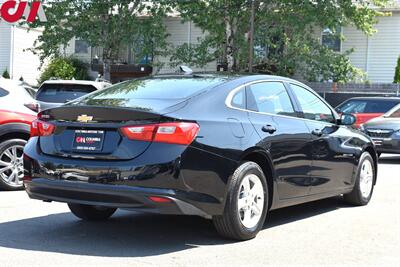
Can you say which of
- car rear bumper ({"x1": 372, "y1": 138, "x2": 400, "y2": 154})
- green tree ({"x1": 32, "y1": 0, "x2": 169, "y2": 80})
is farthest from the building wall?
car rear bumper ({"x1": 372, "y1": 138, "x2": 400, "y2": 154})

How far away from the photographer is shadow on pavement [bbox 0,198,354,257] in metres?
5.68

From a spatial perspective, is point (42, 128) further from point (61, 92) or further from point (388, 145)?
point (388, 145)

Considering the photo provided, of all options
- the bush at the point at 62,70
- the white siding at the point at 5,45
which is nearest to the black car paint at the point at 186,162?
the bush at the point at 62,70

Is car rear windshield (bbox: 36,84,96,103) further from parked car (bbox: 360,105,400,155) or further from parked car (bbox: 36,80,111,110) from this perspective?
parked car (bbox: 360,105,400,155)

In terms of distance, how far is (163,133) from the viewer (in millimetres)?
5367

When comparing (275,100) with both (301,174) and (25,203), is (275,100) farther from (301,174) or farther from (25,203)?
(25,203)

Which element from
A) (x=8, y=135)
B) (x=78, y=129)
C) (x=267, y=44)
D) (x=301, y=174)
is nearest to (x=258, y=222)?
(x=301, y=174)

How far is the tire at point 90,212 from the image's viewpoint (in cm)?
680

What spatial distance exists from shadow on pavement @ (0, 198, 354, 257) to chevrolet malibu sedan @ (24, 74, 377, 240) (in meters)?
0.29

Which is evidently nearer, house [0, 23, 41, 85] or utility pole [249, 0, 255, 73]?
utility pole [249, 0, 255, 73]

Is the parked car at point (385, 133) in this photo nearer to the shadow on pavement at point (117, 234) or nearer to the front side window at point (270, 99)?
the shadow on pavement at point (117, 234)

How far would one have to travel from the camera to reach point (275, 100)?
6719 millimetres

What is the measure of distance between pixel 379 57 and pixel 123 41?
11535 millimetres

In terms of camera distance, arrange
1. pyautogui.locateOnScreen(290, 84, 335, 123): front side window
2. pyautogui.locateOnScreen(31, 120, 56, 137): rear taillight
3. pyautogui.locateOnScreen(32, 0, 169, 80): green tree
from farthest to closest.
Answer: pyautogui.locateOnScreen(32, 0, 169, 80): green tree, pyautogui.locateOnScreen(290, 84, 335, 123): front side window, pyautogui.locateOnScreen(31, 120, 56, 137): rear taillight
